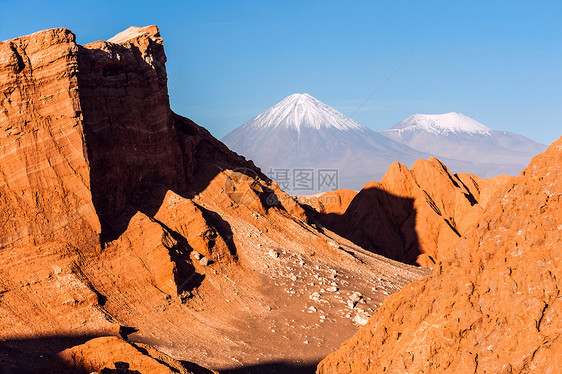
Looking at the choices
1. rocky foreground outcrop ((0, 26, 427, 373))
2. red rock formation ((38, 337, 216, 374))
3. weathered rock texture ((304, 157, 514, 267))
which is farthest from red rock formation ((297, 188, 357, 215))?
red rock formation ((38, 337, 216, 374))

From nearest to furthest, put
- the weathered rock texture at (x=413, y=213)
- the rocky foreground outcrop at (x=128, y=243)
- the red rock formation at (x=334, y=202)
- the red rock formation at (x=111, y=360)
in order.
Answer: the red rock formation at (x=111, y=360) → the rocky foreground outcrop at (x=128, y=243) → the weathered rock texture at (x=413, y=213) → the red rock formation at (x=334, y=202)

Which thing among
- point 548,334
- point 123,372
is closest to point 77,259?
point 123,372

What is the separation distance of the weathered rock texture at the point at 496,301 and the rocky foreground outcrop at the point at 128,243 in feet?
23.5

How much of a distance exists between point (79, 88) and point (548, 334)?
16.6 meters

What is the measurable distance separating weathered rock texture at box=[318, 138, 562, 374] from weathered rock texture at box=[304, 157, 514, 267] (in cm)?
2574

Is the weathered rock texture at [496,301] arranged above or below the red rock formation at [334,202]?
below

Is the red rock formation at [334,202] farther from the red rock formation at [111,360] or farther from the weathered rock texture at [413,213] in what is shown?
the red rock formation at [111,360]

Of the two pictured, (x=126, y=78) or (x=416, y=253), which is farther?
(x=416, y=253)

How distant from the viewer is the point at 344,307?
2108 centimetres

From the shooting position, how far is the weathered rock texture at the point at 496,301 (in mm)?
8602

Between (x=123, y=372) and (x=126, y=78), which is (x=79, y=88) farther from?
(x=123, y=372)

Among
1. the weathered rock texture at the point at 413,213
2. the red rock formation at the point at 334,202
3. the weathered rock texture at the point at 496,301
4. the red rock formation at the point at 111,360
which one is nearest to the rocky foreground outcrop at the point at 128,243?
the red rock formation at the point at 111,360

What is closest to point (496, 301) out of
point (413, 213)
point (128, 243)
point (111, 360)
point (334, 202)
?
point (111, 360)

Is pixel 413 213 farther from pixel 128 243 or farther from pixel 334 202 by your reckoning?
pixel 128 243
